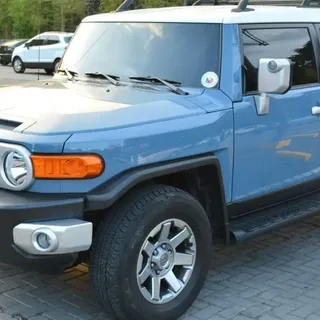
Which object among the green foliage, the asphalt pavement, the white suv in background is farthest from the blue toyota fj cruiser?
the green foliage

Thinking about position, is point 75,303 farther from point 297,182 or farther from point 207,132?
point 297,182

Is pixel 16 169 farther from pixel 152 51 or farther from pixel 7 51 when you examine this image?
pixel 7 51

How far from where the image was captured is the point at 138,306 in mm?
3744

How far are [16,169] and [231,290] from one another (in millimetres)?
1920

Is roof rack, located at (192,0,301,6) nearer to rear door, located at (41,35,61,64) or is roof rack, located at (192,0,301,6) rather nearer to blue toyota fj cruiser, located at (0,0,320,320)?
blue toyota fj cruiser, located at (0,0,320,320)

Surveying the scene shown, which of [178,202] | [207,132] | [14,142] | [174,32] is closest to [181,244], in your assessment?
[178,202]

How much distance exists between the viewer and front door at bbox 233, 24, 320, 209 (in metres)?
4.46

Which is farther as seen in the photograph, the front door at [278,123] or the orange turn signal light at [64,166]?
the front door at [278,123]

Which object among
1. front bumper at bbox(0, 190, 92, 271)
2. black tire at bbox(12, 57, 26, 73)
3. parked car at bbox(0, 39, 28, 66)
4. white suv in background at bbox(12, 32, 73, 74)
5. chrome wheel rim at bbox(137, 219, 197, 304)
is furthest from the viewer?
parked car at bbox(0, 39, 28, 66)

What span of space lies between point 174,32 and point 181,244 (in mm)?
1638

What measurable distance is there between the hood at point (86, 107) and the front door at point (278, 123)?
0.46 metres

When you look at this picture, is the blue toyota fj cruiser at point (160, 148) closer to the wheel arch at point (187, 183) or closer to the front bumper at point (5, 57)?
the wheel arch at point (187, 183)

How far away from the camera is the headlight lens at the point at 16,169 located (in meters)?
3.52

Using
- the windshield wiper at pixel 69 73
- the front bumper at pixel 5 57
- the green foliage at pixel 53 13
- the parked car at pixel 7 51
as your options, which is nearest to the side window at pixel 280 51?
the windshield wiper at pixel 69 73
